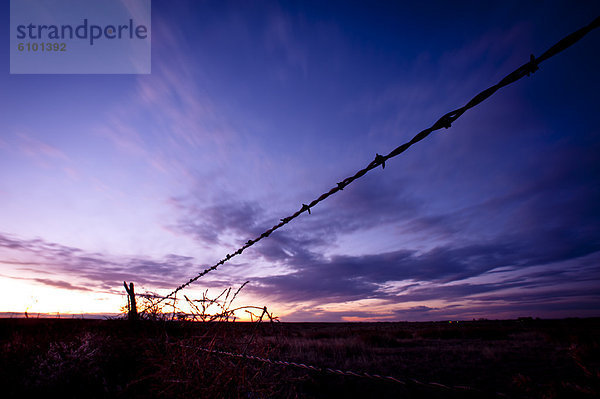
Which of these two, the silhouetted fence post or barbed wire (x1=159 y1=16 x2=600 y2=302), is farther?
the silhouetted fence post

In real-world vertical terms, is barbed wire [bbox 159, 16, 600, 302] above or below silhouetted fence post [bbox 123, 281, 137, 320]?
above

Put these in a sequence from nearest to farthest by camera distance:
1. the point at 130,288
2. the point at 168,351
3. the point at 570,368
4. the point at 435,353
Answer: the point at 168,351, the point at 130,288, the point at 570,368, the point at 435,353

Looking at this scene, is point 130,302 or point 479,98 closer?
point 479,98

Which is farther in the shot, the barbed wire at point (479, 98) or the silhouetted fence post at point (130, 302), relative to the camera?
the silhouetted fence post at point (130, 302)

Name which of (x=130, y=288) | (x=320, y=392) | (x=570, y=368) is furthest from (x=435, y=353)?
(x=130, y=288)

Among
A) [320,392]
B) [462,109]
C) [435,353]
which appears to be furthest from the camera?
[435,353]

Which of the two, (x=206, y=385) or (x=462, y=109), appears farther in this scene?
(x=206, y=385)

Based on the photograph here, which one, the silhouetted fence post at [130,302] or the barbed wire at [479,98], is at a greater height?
the barbed wire at [479,98]

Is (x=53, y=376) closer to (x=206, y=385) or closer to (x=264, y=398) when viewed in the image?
(x=206, y=385)

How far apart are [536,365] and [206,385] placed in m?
12.3

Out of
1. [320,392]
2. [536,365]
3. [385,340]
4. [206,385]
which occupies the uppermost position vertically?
[206,385]

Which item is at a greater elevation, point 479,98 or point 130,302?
point 479,98

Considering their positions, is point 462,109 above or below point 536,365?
above

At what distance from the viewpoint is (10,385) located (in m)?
2.53
